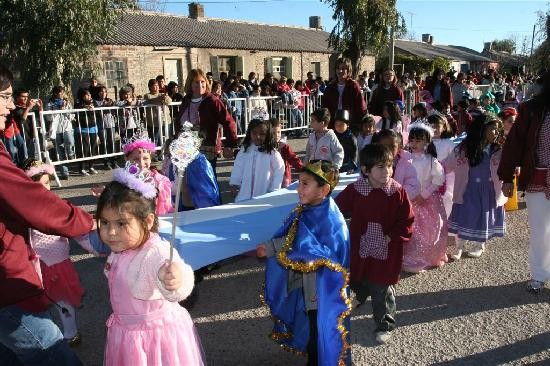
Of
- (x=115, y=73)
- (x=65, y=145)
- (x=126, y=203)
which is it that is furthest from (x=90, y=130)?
(x=115, y=73)

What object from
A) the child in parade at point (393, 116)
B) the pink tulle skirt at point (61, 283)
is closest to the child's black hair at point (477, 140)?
the child in parade at point (393, 116)

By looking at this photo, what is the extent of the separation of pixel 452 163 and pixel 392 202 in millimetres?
2305

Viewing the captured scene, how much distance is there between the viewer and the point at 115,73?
24.2 metres

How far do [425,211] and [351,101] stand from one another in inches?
111

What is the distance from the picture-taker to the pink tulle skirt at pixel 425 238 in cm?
529

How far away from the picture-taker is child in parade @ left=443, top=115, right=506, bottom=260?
5.56 metres

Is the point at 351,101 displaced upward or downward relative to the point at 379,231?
upward

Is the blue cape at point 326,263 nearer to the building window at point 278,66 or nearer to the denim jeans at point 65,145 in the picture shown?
the denim jeans at point 65,145

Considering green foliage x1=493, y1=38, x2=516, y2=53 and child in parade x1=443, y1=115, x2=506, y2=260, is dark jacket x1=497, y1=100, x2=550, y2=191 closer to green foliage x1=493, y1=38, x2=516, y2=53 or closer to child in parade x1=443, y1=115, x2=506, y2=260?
child in parade x1=443, y1=115, x2=506, y2=260

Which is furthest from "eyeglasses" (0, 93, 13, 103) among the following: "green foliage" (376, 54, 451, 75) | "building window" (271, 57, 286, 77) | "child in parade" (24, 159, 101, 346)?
"green foliage" (376, 54, 451, 75)

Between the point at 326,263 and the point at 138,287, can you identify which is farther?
the point at 326,263

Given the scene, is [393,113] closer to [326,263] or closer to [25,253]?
[326,263]

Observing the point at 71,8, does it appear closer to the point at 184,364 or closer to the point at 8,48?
the point at 8,48

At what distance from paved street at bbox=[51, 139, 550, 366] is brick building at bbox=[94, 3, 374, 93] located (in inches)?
752
